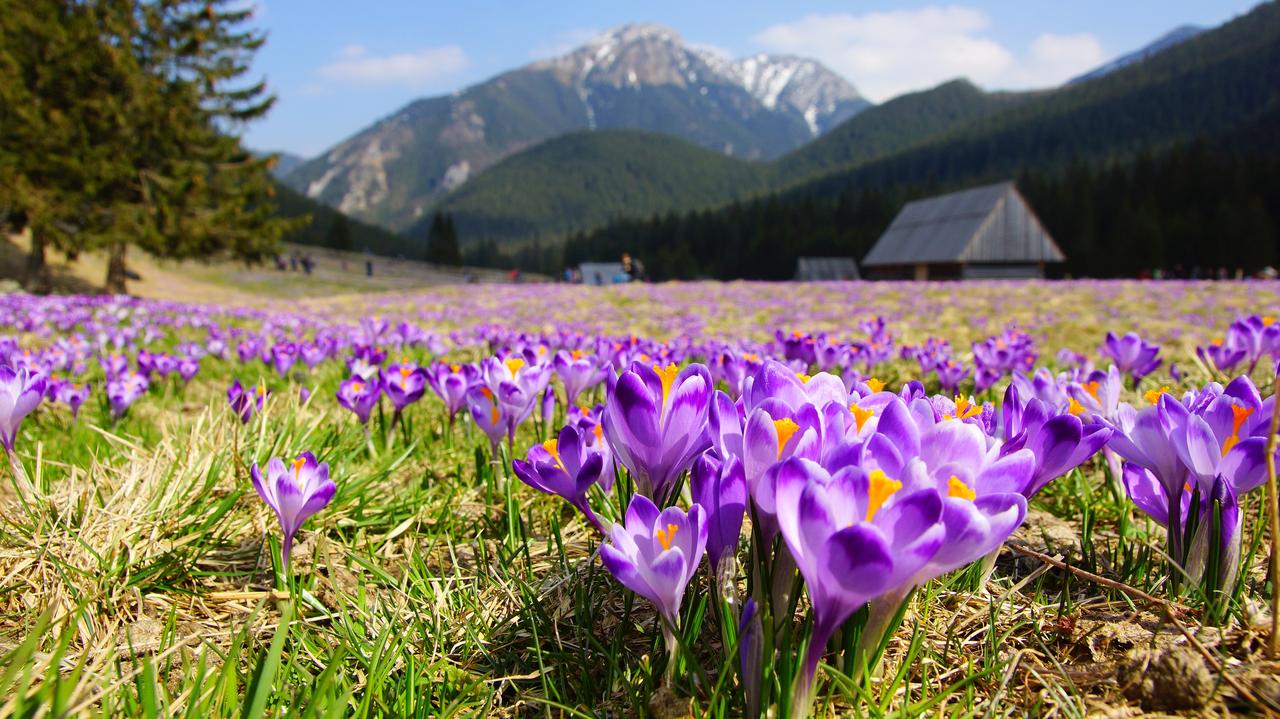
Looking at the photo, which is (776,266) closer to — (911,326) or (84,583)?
(911,326)

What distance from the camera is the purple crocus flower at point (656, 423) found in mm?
1266

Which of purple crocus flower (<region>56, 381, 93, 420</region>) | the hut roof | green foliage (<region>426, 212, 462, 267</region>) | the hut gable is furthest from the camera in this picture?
green foliage (<region>426, 212, 462, 267</region>)

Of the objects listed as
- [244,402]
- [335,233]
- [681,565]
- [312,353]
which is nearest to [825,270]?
[335,233]

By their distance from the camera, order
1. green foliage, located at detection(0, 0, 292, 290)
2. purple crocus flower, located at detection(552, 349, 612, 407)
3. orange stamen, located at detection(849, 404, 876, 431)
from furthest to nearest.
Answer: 1. green foliage, located at detection(0, 0, 292, 290)
2. purple crocus flower, located at detection(552, 349, 612, 407)
3. orange stamen, located at detection(849, 404, 876, 431)

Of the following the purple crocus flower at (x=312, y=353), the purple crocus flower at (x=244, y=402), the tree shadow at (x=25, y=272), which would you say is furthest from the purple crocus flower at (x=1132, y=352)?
the tree shadow at (x=25, y=272)

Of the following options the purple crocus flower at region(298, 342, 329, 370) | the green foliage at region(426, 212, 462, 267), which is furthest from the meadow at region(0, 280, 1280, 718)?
the green foliage at region(426, 212, 462, 267)

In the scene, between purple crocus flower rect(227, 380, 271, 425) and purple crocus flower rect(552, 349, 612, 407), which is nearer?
purple crocus flower rect(227, 380, 271, 425)

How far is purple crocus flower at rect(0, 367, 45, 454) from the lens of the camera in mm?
1879

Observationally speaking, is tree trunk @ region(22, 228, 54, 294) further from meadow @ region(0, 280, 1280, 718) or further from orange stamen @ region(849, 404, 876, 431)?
orange stamen @ region(849, 404, 876, 431)

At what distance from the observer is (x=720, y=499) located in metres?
1.10

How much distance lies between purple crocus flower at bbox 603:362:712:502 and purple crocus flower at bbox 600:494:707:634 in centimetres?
19

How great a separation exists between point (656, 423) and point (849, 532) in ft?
1.65

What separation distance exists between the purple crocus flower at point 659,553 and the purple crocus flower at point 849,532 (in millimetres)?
187

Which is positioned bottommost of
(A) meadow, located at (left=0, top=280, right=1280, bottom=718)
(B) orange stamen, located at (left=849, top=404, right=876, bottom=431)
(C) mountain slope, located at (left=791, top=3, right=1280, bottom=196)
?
(A) meadow, located at (left=0, top=280, right=1280, bottom=718)
